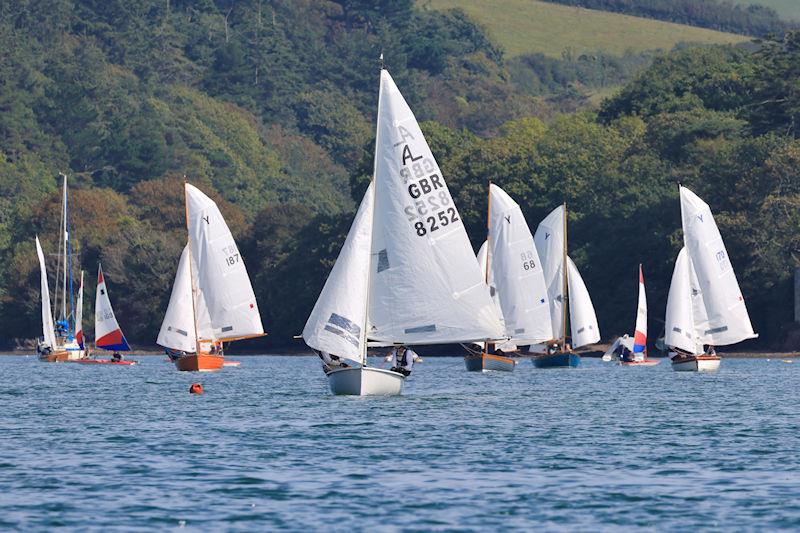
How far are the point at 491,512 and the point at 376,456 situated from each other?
8722mm

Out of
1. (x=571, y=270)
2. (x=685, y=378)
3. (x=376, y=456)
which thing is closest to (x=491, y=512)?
(x=376, y=456)

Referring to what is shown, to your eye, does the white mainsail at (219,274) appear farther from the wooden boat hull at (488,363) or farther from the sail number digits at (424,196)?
the sail number digits at (424,196)

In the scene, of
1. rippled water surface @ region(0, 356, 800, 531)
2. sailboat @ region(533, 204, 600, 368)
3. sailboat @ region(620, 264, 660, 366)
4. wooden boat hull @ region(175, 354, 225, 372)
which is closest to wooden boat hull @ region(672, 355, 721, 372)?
sailboat @ region(533, 204, 600, 368)

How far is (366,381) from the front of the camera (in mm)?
54688

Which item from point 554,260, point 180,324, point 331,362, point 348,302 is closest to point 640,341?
point 554,260

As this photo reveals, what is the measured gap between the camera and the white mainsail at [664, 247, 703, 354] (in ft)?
272

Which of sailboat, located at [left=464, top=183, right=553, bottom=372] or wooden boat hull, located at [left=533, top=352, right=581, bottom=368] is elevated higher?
sailboat, located at [left=464, top=183, right=553, bottom=372]

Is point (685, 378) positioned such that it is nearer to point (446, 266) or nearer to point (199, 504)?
point (446, 266)

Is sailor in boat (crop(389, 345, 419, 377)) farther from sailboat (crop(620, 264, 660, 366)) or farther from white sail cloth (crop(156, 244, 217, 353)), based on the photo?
sailboat (crop(620, 264, 660, 366))

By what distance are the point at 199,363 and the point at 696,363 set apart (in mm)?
24064

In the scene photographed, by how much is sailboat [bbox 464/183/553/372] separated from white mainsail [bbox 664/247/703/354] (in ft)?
31.4

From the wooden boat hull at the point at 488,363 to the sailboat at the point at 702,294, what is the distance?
791 cm

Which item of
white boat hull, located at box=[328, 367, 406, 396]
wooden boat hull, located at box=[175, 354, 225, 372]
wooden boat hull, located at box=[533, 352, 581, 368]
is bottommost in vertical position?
white boat hull, located at box=[328, 367, 406, 396]

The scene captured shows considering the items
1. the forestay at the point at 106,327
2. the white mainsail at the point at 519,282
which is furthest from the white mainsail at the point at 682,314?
the forestay at the point at 106,327
